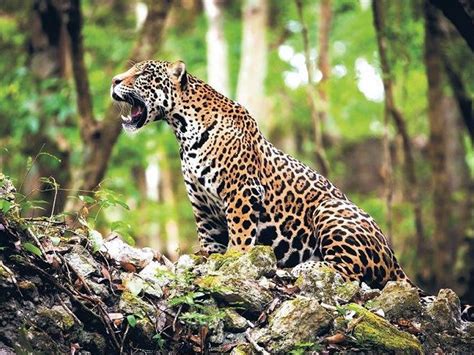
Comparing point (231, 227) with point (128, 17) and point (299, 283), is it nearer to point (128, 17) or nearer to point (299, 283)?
point (299, 283)

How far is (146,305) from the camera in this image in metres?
8.62

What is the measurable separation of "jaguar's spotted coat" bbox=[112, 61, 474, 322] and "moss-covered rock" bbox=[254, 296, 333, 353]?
1.88 metres

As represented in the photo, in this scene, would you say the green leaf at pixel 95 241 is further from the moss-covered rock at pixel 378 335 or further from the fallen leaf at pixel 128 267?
the moss-covered rock at pixel 378 335

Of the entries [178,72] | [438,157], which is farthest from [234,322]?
[438,157]

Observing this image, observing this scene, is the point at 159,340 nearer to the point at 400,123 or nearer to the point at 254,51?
the point at 400,123

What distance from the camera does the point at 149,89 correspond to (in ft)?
36.4

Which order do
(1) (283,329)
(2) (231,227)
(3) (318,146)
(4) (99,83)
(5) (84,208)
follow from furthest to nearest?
(4) (99,83) < (3) (318,146) < (2) (231,227) < (5) (84,208) < (1) (283,329)

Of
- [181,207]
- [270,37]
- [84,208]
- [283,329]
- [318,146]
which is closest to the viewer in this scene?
[283,329]

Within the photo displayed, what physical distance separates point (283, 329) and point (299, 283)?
36.8 inches

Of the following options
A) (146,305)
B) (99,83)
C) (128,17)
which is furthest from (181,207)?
(146,305)

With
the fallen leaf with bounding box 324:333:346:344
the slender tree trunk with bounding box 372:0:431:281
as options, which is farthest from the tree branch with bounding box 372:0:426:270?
the fallen leaf with bounding box 324:333:346:344

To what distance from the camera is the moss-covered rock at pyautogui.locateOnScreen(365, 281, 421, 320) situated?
9320mm

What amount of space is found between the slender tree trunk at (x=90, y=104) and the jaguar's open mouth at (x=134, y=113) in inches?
229

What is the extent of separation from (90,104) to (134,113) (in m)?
6.90
